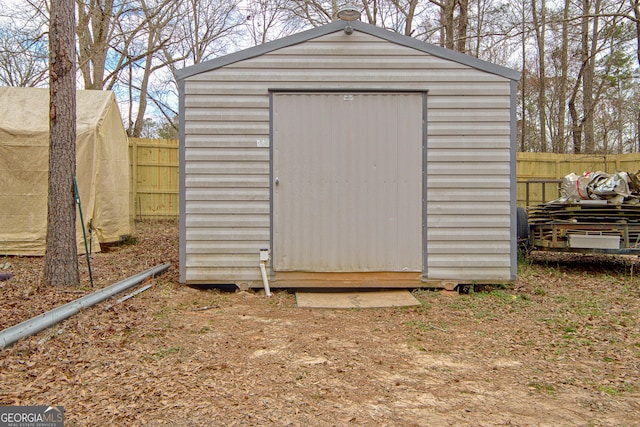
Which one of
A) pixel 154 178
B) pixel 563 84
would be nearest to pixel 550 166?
pixel 563 84

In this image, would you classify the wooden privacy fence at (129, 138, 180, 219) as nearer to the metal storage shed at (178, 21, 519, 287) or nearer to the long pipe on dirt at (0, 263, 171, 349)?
the metal storage shed at (178, 21, 519, 287)

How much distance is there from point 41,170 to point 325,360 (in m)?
6.56

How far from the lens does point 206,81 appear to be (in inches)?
208

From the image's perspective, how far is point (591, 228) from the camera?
6.43 metres

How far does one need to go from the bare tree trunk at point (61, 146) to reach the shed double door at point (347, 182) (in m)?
Result: 2.15

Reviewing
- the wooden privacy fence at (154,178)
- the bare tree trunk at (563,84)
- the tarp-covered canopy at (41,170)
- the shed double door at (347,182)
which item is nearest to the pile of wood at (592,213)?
the shed double door at (347,182)

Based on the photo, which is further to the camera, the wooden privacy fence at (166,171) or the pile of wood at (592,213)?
the wooden privacy fence at (166,171)

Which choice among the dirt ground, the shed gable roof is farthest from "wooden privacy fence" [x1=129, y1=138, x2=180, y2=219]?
the shed gable roof

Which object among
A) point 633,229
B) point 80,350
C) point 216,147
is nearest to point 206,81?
point 216,147

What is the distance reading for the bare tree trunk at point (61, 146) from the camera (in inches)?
189

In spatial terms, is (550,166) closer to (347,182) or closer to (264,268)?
(347,182)

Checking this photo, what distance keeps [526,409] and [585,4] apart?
1622 centimetres

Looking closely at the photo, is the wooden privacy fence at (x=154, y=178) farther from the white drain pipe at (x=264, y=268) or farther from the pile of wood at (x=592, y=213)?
the pile of wood at (x=592, y=213)

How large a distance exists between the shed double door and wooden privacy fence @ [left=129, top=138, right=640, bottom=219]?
25.2ft
